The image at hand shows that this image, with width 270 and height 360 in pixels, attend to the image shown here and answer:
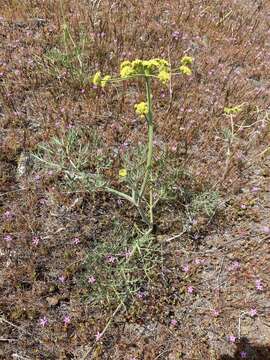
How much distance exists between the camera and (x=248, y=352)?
3926 mm

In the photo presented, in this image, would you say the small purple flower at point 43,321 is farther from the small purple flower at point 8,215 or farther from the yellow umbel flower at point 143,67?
the yellow umbel flower at point 143,67

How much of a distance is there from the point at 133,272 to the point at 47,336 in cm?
111

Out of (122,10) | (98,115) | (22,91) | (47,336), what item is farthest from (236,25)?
(47,336)

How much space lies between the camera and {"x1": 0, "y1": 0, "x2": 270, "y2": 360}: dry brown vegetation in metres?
3.94

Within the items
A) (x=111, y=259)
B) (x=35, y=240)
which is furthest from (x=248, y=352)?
(x=35, y=240)

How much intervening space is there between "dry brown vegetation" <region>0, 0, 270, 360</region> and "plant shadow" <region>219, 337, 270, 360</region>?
0.01m

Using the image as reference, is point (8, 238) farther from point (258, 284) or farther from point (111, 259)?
point (258, 284)

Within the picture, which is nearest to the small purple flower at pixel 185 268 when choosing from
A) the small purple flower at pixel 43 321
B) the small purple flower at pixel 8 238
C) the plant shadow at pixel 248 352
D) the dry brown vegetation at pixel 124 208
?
the dry brown vegetation at pixel 124 208

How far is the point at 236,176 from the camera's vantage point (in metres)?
5.31

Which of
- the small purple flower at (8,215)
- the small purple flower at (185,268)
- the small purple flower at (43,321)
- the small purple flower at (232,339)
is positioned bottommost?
the small purple flower at (43,321)

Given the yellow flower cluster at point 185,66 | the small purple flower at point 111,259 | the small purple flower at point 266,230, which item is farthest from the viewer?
the small purple flower at point 266,230

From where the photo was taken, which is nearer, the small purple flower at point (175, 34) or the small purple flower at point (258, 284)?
the small purple flower at point (258, 284)

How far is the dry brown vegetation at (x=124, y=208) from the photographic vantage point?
394 cm

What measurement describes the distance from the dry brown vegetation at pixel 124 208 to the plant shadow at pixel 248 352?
1 centimetres
